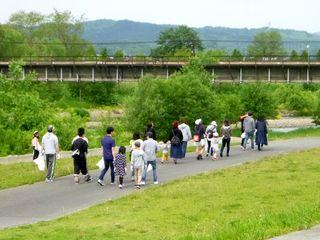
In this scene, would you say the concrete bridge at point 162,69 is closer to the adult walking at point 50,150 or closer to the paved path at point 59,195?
the paved path at point 59,195

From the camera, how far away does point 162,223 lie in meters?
15.7

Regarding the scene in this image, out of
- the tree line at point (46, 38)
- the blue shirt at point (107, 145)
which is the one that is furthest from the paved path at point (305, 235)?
the tree line at point (46, 38)

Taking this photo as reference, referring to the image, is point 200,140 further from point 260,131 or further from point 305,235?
point 305,235

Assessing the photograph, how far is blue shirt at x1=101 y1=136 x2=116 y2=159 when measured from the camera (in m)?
22.1

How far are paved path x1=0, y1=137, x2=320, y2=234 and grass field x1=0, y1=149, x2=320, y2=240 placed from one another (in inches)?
31.7

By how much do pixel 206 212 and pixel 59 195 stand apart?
18.0 feet

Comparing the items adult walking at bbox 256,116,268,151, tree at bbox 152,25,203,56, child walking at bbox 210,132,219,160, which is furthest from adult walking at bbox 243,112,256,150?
tree at bbox 152,25,203,56

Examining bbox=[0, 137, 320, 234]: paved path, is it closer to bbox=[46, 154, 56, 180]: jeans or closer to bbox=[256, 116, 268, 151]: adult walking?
bbox=[46, 154, 56, 180]: jeans

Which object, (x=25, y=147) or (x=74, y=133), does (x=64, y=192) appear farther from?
(x=74, y=133)

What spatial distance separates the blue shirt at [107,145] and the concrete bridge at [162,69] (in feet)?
160

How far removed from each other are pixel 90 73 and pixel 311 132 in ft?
132

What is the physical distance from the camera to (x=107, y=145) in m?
22.2

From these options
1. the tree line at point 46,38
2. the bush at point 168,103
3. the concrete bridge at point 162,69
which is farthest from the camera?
the tree line at point 46,38

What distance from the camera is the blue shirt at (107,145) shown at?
22.1 m
